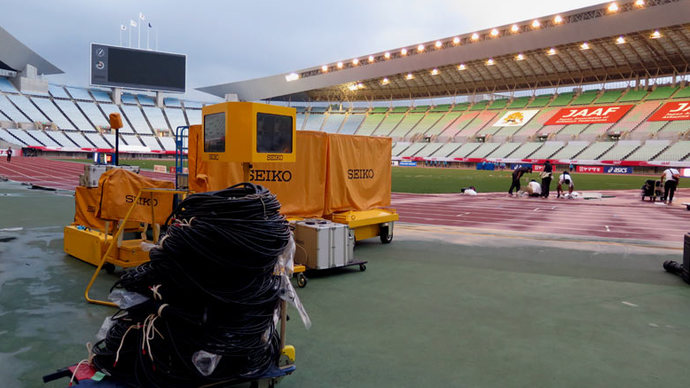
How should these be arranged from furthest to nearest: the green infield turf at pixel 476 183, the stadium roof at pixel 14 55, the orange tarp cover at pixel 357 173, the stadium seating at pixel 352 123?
the stadium seating at pixel 352 123, the stadium roof at pixel 14 55, the green infield turf at pixel 476 183, the orange tarp cover at pixel 357 173

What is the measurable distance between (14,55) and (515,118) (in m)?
69.8

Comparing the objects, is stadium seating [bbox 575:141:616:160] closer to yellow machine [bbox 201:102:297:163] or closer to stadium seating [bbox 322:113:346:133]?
stadium seating [bbox 322:113:346:133]

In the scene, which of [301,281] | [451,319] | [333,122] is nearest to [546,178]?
[301,281]

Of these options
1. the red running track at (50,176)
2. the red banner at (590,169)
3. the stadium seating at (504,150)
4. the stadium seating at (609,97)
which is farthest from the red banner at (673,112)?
the red running track at (50,176)

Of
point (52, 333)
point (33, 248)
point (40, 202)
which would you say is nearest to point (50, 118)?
point (40, 202)

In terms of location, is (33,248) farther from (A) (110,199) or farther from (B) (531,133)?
(B) (531,133)

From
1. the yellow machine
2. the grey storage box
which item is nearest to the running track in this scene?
the grey storage box

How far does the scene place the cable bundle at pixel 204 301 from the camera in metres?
3.16

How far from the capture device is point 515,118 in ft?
212

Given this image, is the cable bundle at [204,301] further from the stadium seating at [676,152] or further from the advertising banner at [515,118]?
the advertising banner at [515,118]

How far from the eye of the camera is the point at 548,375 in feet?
12.2

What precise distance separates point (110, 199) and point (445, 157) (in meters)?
60.0

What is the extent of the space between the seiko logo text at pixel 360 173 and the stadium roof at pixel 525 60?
42653mm

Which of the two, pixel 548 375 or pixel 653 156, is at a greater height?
pixel 653 156
